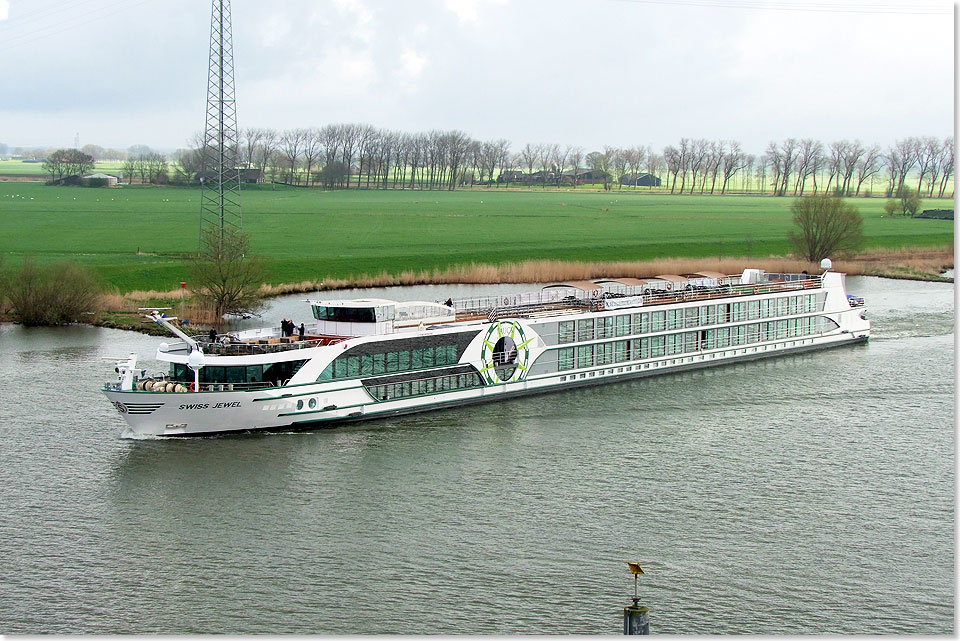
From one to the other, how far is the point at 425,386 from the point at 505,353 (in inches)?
173

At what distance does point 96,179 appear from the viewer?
186m

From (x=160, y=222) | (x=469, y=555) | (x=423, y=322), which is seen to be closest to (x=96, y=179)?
(x=160, y=222)

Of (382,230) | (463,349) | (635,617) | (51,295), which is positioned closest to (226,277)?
(51,295)

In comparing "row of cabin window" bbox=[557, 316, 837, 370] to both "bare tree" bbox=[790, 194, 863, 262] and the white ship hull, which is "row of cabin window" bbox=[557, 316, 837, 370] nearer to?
the white ship hull

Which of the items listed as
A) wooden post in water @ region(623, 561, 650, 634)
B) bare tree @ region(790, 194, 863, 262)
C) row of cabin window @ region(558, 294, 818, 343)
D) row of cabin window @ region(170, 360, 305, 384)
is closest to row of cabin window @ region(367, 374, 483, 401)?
row of cabin window @ region(170, 360, 305, 384)

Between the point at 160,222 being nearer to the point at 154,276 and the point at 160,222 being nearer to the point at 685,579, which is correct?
the point at 154,276

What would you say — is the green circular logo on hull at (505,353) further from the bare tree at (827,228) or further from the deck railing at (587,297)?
the bare tree at (827,228)

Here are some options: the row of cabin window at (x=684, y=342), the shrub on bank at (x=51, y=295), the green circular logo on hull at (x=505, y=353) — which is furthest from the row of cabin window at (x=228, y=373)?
the shrub on bank at (x=51, y=295)

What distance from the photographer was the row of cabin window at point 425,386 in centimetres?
4053

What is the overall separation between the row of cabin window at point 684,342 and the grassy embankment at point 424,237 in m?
25.7

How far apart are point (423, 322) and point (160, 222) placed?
269ft

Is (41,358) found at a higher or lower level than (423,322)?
lower

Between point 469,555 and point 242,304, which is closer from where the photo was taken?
point 469,555

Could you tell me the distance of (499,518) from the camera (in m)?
29.8
